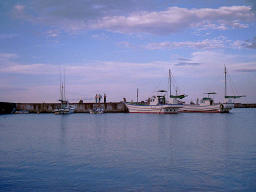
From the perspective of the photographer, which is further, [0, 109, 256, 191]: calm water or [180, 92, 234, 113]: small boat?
[180, 92, 234, 113]: small boat

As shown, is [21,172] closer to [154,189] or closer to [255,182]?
[154,189]

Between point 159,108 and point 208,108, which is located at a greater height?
point 159,108

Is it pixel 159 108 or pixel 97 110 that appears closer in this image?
pixel 159 108

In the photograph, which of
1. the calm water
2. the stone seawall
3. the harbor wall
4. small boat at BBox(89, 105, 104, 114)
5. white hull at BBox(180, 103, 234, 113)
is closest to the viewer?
the calm water

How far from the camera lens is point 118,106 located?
112 m

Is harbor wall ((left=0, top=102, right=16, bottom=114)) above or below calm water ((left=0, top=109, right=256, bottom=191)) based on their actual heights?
above

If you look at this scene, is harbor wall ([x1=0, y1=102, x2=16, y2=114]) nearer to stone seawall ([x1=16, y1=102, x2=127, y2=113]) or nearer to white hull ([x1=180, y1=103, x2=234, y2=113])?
stone seawall ([x1=16, y1=102, x2=127, y2=113])

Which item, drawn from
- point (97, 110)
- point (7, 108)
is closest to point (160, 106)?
point (97, 110)

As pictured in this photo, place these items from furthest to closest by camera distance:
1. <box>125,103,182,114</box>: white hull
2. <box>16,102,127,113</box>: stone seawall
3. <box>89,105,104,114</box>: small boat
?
<box>16,102,127,113</box>: stone seawall
<box>89,105,104,114</box>: small boat
<box>125,103,182,114</box>: white hull

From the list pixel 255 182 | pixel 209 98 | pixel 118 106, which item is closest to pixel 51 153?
pixel 255 182

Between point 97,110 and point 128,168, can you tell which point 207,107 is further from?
point 128,168

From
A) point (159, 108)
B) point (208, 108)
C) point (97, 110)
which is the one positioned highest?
point (159, 108)

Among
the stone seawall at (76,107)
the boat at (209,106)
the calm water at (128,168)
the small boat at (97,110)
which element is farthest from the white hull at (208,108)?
the calm water at (128,168)

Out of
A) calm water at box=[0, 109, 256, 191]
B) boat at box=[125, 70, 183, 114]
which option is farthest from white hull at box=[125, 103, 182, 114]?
calm water at box=[0, 109, 256, 191]
